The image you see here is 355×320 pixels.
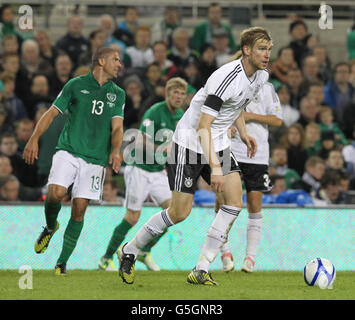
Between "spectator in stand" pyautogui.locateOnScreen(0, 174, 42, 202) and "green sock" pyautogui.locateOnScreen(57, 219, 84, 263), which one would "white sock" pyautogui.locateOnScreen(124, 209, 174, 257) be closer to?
"green sock" pyautogui.locateOnScreen(57, 219, 84, 263)

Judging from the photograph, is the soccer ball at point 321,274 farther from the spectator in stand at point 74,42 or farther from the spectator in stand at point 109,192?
the spectator in stand at point 74,42

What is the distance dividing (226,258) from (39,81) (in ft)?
15.2

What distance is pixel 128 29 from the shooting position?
14.5m

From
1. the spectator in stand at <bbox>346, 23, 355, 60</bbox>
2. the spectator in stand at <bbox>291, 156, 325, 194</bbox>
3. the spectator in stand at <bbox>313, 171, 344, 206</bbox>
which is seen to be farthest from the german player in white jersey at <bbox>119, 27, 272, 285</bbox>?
the spectator in stand at <bbox>346, 23, 355, 60</bbox>

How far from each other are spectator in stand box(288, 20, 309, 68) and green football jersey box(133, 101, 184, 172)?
530 cm

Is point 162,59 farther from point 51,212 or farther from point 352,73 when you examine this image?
point 51,212

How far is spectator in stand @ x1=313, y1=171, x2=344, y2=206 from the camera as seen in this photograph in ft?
37.0

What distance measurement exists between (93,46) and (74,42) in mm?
329

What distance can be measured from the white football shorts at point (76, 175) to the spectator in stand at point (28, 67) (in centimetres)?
436

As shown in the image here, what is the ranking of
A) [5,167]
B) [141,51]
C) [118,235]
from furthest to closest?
[141,51]
[5,167]
[118,235]

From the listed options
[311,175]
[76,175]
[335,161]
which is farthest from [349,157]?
[76,175]

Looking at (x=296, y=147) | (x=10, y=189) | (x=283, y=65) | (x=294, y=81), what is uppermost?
(x=283, y=65)
